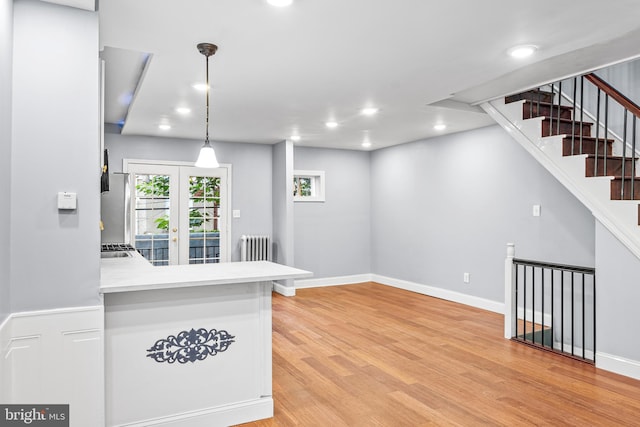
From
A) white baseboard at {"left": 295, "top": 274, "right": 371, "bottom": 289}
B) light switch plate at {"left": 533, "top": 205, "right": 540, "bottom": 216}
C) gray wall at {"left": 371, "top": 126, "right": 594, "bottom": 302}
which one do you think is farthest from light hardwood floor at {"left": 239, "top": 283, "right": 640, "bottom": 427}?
white baseboard at {"left": 295, "top": 274, "right": 371, "bottom": 289}

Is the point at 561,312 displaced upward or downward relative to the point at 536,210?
downward

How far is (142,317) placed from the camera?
244cm

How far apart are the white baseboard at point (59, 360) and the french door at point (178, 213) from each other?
4.30 m

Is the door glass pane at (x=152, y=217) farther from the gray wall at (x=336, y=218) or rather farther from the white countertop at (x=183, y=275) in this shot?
the white countertop at (x=183, y=275)

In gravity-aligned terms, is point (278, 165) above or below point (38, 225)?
above

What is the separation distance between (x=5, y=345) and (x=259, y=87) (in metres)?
2.75

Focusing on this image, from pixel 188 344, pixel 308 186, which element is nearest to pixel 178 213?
pixel 308 186

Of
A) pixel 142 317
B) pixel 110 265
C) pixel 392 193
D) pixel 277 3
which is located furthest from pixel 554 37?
pixel 392 193

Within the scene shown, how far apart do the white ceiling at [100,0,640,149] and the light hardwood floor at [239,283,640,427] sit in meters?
2.40

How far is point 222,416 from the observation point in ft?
8.61

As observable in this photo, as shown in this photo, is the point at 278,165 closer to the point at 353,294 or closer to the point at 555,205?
the point at 353,294

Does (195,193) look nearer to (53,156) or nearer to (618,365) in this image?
(53,156)

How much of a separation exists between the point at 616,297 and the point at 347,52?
2839 mm

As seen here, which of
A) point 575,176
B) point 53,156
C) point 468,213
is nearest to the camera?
point 53,156
